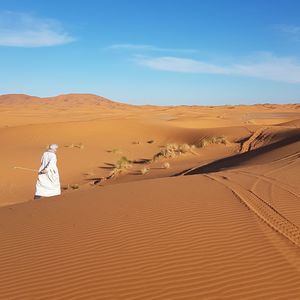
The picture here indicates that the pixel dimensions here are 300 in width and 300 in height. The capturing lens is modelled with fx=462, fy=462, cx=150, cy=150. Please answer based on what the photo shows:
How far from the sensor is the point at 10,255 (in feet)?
20.0

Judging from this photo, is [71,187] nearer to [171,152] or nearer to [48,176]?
[48,176]

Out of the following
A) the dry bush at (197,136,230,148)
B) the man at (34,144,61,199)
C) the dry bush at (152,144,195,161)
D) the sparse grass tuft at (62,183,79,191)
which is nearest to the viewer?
the man at (34,144,61,199)

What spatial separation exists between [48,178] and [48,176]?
0.10 m

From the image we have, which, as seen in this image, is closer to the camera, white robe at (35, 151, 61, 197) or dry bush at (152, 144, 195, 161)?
white robe at (35, 151, 61, 197)

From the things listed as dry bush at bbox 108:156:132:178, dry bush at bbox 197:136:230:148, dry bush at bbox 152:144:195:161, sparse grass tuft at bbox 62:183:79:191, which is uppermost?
dry bush at bbox 197:136:230:148

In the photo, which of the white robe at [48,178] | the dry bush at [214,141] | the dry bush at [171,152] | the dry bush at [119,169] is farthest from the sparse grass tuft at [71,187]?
the dry bush at [214,141]

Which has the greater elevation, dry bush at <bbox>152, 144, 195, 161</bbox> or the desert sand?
the desert sand

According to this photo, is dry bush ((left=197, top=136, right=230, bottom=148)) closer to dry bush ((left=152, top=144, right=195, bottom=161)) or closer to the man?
dry bush ((left=152, top=144, right=195, bottom=161))

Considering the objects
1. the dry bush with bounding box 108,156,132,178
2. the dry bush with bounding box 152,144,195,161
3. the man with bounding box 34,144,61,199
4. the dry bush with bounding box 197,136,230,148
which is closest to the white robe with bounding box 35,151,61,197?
the man with bounding box 34,144,61,199

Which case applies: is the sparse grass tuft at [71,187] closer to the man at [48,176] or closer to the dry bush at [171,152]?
the man at [48,176]

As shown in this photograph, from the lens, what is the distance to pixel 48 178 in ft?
34.5

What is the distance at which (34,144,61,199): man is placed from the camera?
10.1 metres

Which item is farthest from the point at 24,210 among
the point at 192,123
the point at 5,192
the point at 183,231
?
the point at 192,123

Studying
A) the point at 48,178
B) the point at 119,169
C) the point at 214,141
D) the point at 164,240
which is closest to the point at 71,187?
the point at 119,169
